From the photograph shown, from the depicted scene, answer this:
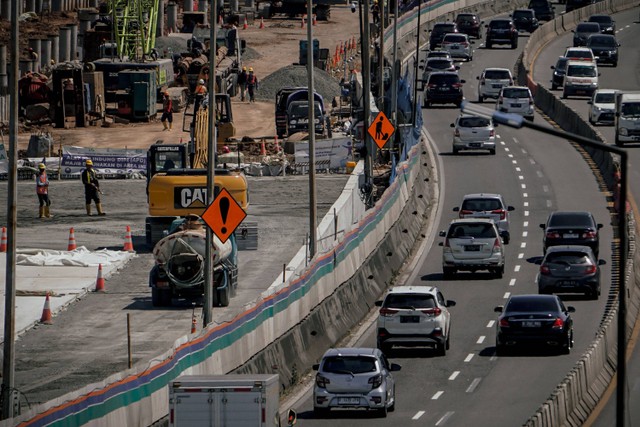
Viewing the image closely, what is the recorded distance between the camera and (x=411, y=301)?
37.4 metres

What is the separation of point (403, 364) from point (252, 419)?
13696mm

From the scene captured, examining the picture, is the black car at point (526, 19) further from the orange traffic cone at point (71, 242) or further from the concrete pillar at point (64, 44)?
the orange traffic cone at point (71, 242)

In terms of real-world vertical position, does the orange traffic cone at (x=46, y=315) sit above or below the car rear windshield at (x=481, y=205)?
below

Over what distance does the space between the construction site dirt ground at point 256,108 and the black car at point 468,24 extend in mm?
8800

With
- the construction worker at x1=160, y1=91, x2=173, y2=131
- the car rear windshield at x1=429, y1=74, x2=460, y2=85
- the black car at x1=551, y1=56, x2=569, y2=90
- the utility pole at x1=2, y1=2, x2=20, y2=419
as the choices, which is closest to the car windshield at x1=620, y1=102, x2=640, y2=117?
the car rear windshield at x1=429, y1=74, x2=460, y2=85

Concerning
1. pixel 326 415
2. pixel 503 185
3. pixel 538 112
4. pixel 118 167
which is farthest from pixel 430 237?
pixel 538 112

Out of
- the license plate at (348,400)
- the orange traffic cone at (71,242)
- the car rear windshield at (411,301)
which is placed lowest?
the orange traffic cone at (71,242)

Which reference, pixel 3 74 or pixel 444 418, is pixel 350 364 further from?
pixel 3 74

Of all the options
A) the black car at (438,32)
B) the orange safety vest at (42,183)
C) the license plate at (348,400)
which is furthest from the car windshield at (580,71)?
the license plate at (348,400)

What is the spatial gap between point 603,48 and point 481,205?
164ft

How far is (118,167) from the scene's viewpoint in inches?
2608

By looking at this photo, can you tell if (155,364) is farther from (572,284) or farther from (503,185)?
(503,185)

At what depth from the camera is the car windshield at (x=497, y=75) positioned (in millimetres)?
84188

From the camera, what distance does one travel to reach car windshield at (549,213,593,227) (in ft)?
164
